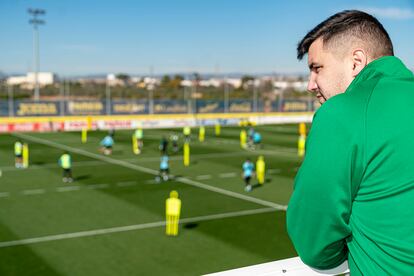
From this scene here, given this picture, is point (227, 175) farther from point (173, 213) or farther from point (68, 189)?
point (173, 213)

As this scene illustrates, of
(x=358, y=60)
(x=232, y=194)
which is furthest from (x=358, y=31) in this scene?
(x=232, y=194)

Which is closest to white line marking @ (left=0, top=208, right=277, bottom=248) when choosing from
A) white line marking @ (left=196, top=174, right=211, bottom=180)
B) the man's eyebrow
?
white line marking @ (left=196, top=174, right=211, bottom=180)

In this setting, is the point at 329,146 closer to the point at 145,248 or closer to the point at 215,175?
the point at 145,248

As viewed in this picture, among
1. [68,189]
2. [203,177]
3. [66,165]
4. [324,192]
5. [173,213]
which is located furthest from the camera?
[203,177]

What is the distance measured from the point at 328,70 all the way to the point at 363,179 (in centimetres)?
44

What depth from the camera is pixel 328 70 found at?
165 centimetres

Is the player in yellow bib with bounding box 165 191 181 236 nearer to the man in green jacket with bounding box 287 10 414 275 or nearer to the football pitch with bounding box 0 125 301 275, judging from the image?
the football pitch with bounding box 0 125 301 275

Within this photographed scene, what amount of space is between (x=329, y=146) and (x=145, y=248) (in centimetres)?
1270

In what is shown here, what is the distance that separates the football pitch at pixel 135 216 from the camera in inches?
495

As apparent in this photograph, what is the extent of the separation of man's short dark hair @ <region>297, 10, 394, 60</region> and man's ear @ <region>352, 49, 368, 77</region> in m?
0.02

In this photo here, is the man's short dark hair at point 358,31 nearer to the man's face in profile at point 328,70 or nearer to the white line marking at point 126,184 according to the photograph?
the man's face in profile at point 328,70

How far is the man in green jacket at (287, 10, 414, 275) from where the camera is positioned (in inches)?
51.4

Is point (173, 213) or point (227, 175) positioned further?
point (227, 175)

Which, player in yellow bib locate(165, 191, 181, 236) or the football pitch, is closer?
the football pitch
